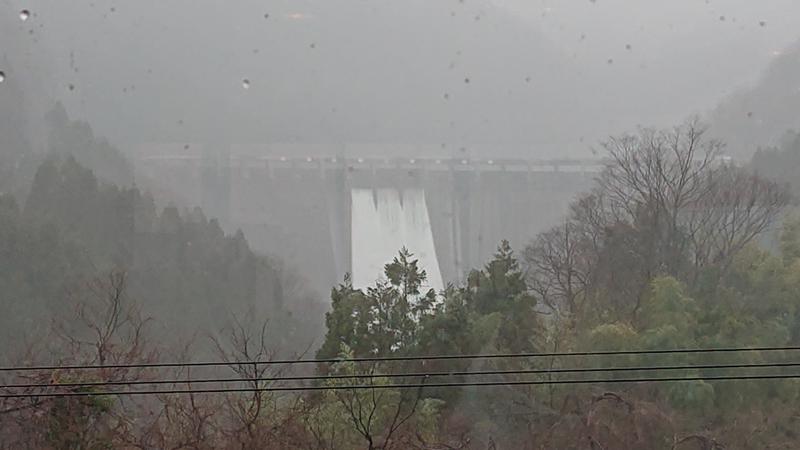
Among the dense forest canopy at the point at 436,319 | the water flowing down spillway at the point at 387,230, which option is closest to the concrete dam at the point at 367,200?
the water flowing down spillway at the point at 387,230

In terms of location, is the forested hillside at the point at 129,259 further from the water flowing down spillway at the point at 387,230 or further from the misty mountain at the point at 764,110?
the misty mountain at the point at 764,110

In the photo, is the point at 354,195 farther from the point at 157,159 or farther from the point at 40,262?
the point at 40,262

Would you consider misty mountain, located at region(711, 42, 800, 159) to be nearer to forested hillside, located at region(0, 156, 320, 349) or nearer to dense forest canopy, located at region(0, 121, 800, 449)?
dense forest canopy, located at region(0, 121, 800, 449)

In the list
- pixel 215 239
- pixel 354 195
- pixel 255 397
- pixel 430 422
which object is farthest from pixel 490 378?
pixel 215 239

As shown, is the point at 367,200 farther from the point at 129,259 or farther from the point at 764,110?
the point at 764,110

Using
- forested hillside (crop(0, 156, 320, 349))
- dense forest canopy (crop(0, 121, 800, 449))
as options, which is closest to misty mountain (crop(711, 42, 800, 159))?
dense forest canopy (crop(0, 121, 800, 449))

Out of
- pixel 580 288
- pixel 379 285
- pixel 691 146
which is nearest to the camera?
pixel 379 285

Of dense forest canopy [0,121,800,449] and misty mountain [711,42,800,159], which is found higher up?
misty mountain [711,42,800,159]

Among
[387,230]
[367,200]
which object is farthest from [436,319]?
[367,200]
